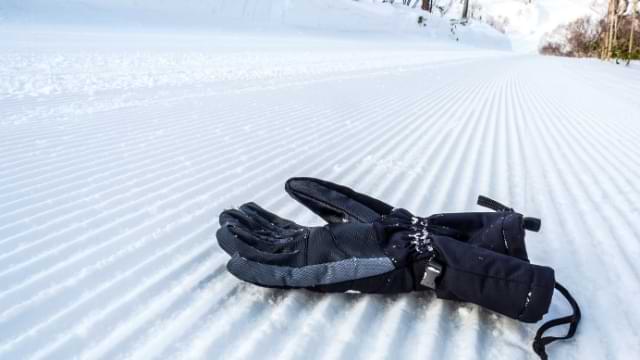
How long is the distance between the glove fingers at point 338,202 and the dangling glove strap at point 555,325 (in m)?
0.51

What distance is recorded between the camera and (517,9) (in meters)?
63.1

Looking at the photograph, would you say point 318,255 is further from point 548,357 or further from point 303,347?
point 548,357

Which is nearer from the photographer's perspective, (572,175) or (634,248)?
(634,248)

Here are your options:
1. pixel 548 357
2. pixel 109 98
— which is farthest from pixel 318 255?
pixel 109 98

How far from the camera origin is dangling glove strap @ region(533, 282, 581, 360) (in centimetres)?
99

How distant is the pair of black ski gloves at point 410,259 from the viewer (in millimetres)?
1008

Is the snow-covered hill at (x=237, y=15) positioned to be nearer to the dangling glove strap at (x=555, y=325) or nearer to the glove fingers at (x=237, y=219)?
the glove fingers at (x=237, y=219)

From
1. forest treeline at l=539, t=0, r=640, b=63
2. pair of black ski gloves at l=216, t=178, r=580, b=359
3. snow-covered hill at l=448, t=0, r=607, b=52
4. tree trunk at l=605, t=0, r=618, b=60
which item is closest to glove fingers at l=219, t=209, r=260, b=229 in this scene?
pair of black ski gloves at l=216, t=178, r=580, b=359

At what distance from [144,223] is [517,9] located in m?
71.9

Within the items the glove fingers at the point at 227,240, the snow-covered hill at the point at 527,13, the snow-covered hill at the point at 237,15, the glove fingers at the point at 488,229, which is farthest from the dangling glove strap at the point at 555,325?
the snow-covered hill at the point at 527,13

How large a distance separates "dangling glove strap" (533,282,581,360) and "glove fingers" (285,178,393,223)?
509 mm

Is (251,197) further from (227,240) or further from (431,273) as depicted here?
(431,273)

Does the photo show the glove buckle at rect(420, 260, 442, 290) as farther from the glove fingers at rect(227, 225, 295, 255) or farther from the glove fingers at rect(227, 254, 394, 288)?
the glove fingers at rect(227, 225, 295, 255)

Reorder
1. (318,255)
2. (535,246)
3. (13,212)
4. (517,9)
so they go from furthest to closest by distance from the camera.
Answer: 1. (517,9)
2. (13,212)
3. (535,246)
4. (318,255)
